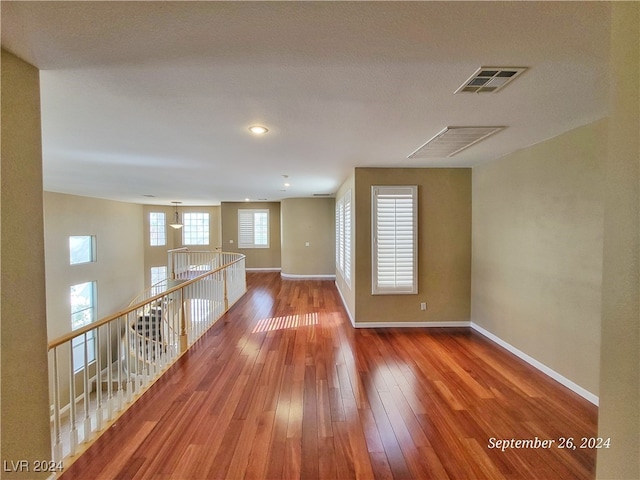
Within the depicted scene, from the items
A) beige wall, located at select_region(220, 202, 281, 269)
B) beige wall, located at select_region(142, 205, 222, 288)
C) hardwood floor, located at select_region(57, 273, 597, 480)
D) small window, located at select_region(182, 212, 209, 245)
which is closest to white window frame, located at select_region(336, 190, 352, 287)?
hardwood floor, located at select_region(57, 273, 597, 480)

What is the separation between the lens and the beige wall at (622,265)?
0.83 metres

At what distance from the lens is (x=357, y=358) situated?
10.1ft

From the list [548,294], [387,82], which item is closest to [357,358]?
[548,294]

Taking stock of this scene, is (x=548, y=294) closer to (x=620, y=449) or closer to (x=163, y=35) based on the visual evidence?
(x=620, y=449)

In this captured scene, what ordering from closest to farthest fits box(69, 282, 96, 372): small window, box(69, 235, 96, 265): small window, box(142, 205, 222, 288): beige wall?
box(69, 282, 96, 372): small window → box(69, 235, 96, 265): small window → box(142, 205, 222, 288): beige wall

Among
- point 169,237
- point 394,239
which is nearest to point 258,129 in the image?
point 394,239

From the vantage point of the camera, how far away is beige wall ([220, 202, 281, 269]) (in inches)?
386

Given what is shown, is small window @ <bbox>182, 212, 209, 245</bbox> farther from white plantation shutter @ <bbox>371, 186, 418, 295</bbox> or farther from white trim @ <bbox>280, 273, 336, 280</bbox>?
white plantation shutter @ <bbox>371, 186, 418, 295</bbox>

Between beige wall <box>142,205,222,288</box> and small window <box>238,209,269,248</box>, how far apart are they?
1.41 m

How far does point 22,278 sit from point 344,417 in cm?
224

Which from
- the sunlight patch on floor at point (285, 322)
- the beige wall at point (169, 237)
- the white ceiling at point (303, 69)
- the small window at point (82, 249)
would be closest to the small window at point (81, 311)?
the small window at point (82, 249)

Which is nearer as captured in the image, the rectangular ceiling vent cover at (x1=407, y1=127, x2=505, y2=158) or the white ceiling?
the white ceiling

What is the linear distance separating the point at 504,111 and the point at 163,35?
7.73 ft

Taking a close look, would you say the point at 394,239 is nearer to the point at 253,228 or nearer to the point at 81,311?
the point at 253,228
